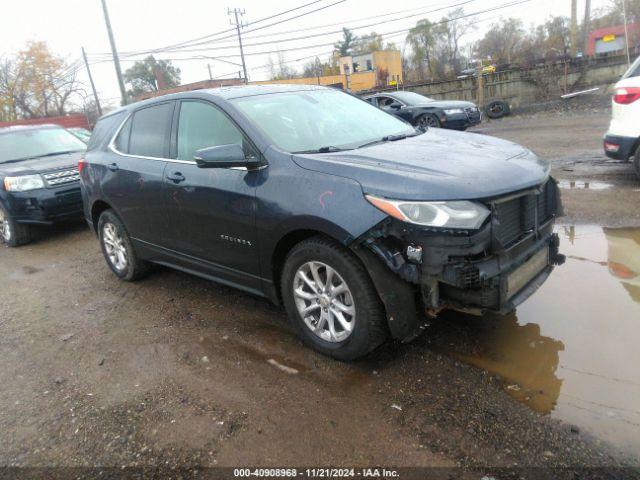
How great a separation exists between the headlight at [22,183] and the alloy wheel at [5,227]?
58cm

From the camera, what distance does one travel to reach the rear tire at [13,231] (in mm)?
7195

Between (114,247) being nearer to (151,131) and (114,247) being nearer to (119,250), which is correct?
(119,250)

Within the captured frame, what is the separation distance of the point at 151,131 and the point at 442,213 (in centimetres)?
292

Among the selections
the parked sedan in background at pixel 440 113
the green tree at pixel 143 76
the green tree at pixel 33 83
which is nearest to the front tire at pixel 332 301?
the parked sedan in background at pixel 440 113

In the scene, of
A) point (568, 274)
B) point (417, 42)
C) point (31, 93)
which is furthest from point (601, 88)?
point (31, 93)

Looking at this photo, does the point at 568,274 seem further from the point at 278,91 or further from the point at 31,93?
the point at 31,93

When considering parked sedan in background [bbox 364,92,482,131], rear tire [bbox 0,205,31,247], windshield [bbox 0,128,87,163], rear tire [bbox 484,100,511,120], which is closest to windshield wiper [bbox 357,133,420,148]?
rear tire [bbox 0,205,31,247]

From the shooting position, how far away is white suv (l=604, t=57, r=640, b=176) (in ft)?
20.3

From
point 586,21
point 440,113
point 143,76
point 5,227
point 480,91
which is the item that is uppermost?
point 143,76

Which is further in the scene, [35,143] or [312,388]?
[35,143]

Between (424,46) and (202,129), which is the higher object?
(424,46)

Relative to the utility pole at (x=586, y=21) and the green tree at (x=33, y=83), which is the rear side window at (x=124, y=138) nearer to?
the utility pole at (x=586, y=21)

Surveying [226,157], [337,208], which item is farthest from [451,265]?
[226,157]

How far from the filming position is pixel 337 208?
286 cm
